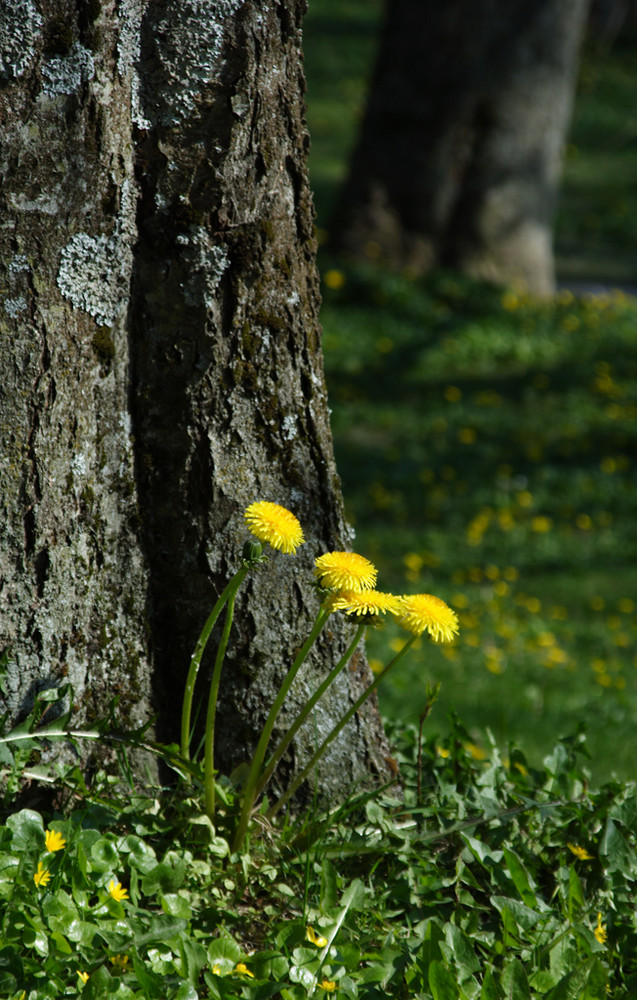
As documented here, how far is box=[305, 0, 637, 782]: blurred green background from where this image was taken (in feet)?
14.8

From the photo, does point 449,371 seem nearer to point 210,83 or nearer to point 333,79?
point 210,83

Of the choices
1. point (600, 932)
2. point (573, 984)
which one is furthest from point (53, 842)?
point (600, 932)

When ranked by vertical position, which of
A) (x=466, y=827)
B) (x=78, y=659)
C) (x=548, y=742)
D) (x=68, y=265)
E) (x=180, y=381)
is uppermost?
(x=68, y=265)

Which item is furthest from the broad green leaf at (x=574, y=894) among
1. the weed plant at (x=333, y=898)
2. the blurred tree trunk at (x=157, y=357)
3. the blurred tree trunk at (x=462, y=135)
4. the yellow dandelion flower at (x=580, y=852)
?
the blurred tree trunk at (x=462, y=135)

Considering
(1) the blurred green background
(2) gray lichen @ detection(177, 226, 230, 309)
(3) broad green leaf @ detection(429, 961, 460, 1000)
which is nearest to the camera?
(3) broad green leaf @ detection(429, 961, 460, 1000)

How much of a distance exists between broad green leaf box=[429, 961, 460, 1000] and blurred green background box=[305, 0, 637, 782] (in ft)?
6.59

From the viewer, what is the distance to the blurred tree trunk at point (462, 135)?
9.23 meters

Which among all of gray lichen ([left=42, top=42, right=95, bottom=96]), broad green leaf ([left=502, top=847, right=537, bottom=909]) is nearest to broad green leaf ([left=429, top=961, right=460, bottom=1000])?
broad green leaf ([left=502, top=847, right=537, bottom=909])

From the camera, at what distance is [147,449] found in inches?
78.3

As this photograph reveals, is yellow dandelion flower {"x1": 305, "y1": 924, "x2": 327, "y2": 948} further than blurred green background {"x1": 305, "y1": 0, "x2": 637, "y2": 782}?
No

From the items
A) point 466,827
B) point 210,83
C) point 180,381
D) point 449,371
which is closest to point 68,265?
point 180,381

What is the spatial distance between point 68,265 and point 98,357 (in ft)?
0.60

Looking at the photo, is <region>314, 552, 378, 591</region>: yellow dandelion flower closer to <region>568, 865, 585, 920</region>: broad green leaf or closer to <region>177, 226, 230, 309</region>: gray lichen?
<region>177, 226, 230, 309</region>: gray lichen

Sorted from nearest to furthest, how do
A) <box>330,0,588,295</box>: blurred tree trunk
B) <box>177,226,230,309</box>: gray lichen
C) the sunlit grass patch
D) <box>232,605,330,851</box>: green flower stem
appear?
<box>232,605,330,851</box>: green flower stem < <box>177,226,230,309</box>: gray lichen < the sunlit grass patch < <box>330,0,588,295</box>: blurred tree trunk
